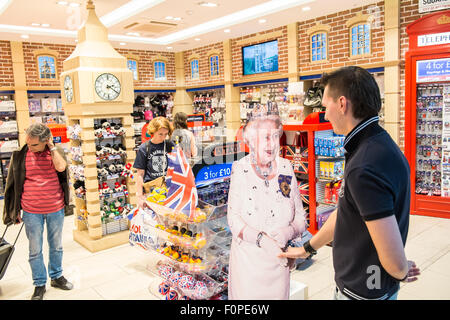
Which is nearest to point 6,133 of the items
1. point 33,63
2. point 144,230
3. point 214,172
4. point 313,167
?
point 33,63

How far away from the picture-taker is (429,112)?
5.69 m

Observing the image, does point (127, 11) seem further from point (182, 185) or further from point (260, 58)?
point (182, 185)

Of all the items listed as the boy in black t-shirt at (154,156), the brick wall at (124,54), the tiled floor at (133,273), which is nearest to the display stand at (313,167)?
the tiled floor at (133,273)

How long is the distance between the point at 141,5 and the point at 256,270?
6.01m

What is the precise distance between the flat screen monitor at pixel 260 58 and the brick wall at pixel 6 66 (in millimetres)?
5609

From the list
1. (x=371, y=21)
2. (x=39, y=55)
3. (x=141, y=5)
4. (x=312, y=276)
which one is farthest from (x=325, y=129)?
(x=39, y=55)

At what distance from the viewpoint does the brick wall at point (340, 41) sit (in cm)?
650

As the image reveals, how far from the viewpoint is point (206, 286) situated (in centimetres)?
256

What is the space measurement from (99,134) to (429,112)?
4.88m

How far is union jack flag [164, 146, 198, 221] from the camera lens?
2266 mm

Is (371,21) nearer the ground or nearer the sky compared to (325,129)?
nearer the sky
